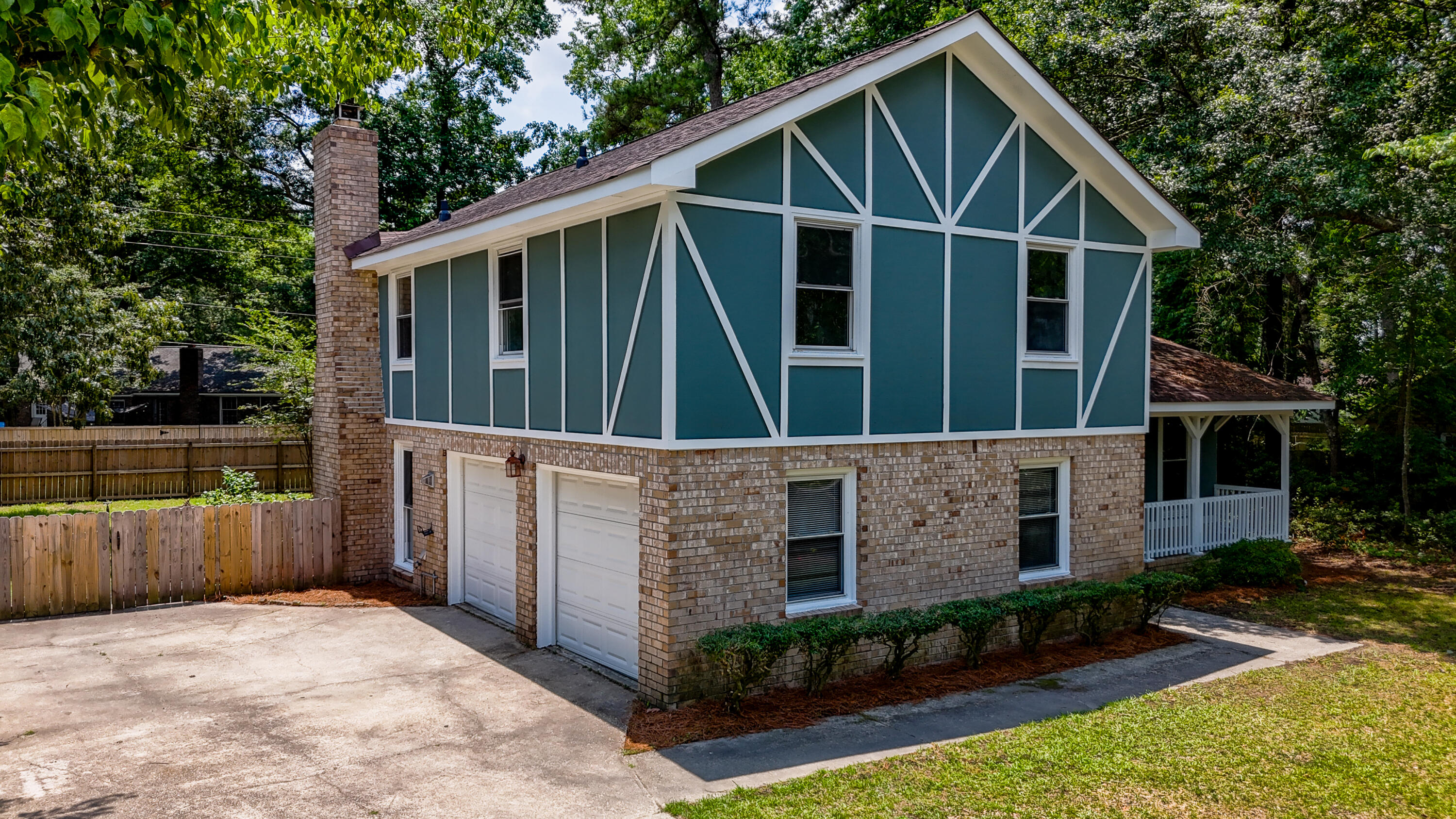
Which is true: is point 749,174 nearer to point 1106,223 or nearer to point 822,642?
point 822,642

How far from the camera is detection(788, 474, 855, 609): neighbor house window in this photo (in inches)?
404

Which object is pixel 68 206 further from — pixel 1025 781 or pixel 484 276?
pixel 1025 781

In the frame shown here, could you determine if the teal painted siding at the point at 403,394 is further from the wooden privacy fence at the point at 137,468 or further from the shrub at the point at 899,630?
the wooden privacy fence at the point at 137,468

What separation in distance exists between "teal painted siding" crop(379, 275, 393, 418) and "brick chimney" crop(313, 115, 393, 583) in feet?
0.51

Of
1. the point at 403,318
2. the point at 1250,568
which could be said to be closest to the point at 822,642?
the point at 403,318

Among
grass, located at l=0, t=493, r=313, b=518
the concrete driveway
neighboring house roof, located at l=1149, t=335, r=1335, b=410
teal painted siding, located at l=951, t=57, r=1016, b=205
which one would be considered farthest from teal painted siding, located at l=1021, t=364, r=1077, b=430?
grass, located at l=0, t=493, r=313, b=518

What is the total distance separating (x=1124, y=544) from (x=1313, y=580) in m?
6.05

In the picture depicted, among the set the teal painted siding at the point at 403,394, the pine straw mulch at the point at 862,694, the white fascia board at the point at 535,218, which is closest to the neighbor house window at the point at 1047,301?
the pine straw mulch at the point at 862,694

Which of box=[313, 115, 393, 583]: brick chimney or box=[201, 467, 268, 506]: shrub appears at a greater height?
box=[313, 115, 393, 583]: brick chimney

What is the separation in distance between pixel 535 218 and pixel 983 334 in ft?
18.2

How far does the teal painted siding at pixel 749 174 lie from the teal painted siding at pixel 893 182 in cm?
135

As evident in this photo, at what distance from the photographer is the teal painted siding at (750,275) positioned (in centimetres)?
945

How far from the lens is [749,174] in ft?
31.9

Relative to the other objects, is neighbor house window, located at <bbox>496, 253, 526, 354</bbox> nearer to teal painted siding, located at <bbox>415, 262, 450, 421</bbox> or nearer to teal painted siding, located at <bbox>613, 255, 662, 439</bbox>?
teal painted siding, located at <bbox>415, 262, 450, 421</bbox>
